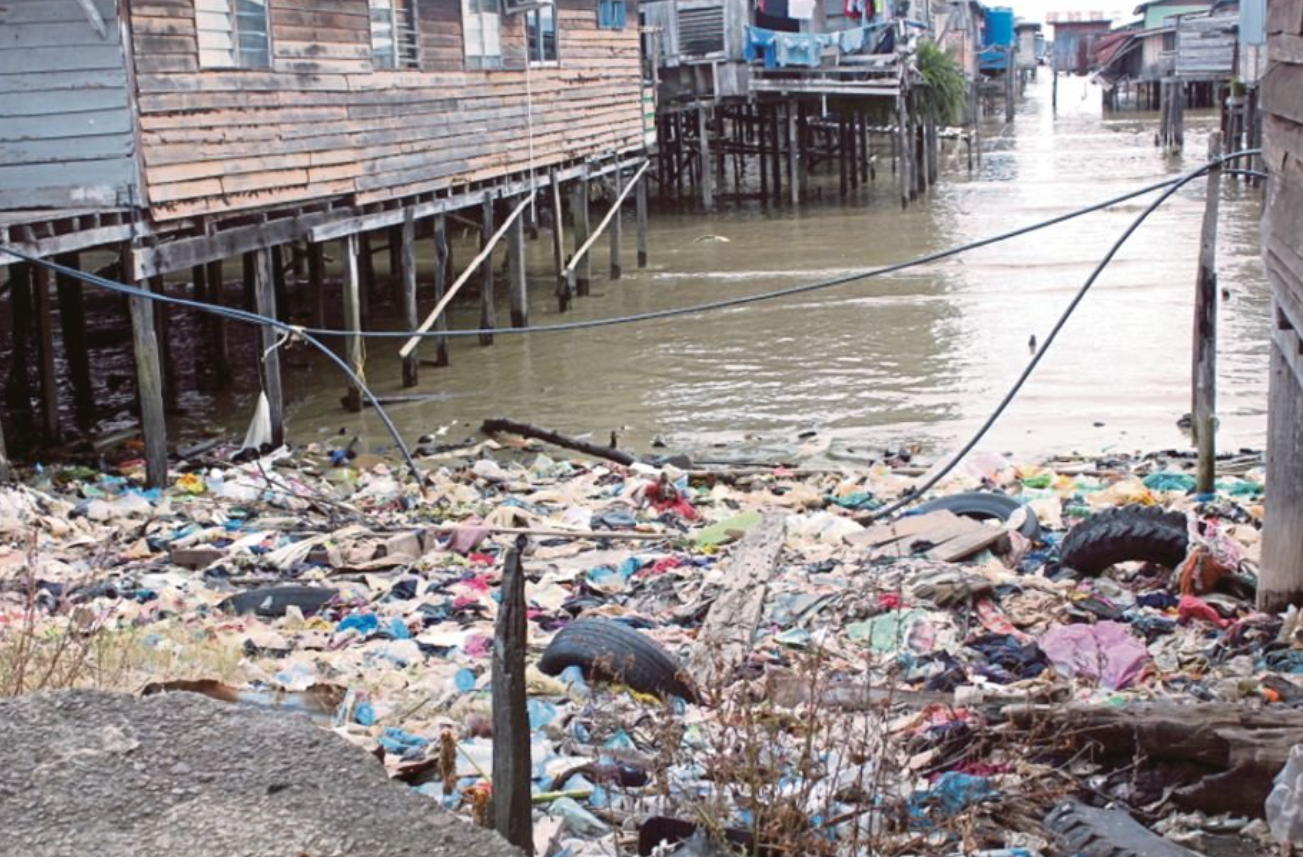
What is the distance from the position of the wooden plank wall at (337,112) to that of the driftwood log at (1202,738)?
10.3 m

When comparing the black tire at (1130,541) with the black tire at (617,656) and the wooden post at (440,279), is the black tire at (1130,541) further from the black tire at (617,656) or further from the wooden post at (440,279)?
the wooden post at (440,279)

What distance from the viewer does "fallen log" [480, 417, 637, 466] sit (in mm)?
14227

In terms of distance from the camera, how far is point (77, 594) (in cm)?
834

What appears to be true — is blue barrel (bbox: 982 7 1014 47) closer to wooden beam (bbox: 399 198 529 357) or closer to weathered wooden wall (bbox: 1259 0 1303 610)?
wooden beam (bbox: 399 198 529 357)

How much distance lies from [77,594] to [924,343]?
14.4 metres

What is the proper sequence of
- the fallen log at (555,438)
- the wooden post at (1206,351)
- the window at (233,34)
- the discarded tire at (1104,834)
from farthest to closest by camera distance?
the window at (233,34) < the fallen log at (555,438) < the wooden post at (1206,351) < the discarded tire at (1104,834)

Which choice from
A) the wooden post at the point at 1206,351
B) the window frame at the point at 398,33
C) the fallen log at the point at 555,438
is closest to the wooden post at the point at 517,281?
the window frame at the point at 398,33

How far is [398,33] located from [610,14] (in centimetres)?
927

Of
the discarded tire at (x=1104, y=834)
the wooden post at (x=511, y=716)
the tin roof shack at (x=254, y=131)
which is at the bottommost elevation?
the discarded tire at (x=1104, y=834)

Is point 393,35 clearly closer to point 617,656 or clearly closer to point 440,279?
point 440,279

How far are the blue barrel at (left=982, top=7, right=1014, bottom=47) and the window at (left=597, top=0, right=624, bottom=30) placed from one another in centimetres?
5521

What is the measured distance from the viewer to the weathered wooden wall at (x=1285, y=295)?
20.6 feet

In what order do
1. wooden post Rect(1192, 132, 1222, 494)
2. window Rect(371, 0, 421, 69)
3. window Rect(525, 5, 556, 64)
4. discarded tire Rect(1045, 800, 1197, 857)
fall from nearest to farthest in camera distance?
discarded tire Rect(1045, 800, 1197, 857) < wooden post Rect(1192, 132, 1222, 494) < window Rect(371, 0, 421, 69) < window Rect(525, 5, 556, 64)

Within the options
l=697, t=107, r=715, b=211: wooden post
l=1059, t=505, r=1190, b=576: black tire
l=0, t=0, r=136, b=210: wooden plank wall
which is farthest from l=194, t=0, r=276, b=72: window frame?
l=697, t=107, r=715, b=211: wooden post
